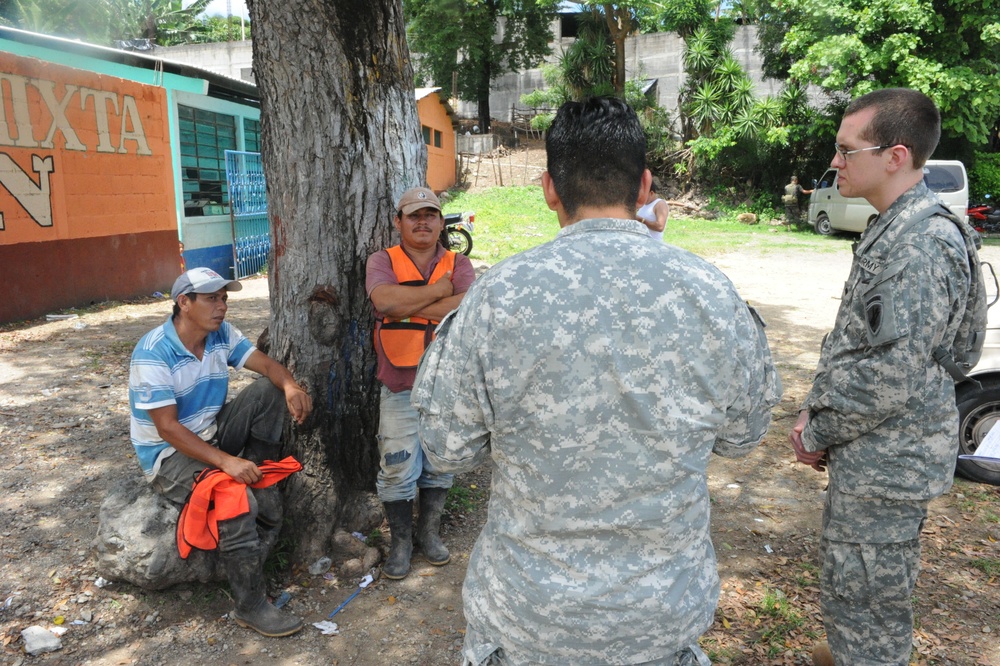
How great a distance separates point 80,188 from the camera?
8.58m

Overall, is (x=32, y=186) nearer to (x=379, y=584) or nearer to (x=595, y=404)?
(x=379, y=584)

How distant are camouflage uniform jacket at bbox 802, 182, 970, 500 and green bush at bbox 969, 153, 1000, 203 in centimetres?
1996

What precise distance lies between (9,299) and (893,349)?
27.9ft

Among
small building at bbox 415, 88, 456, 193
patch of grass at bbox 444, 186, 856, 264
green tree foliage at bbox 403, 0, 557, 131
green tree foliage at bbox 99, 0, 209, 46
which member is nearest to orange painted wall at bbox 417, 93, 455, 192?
small building at bbox 415, 88, 456, 193

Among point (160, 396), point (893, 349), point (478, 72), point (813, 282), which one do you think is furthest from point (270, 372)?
point (478, 72)

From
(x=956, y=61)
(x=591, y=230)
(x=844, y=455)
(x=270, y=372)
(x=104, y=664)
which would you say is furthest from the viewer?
(x=956, y=61)

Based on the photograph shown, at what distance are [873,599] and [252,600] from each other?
2.28m

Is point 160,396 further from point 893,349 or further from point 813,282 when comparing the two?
point 813,282

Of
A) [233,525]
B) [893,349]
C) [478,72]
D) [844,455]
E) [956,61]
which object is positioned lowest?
[233,525]

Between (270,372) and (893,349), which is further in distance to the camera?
(270,372)

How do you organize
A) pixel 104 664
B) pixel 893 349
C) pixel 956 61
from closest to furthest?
1. pixel 893 349
2. pixel 104 664
3. pixel 956 61

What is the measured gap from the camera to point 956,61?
1670cm

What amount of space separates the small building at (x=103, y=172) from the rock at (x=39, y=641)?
20.0 ft

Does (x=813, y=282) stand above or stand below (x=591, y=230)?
below
